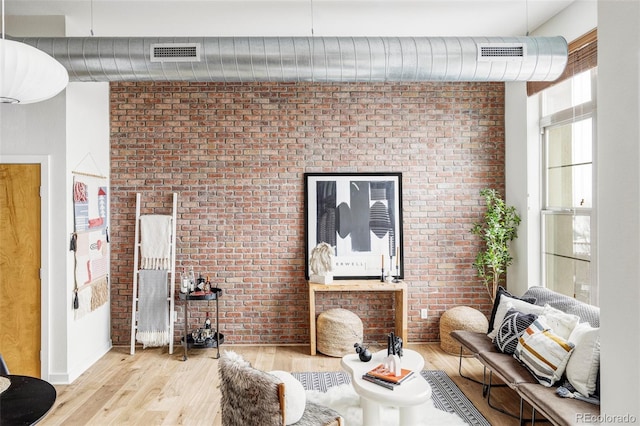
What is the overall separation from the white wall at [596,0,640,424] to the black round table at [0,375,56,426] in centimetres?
222

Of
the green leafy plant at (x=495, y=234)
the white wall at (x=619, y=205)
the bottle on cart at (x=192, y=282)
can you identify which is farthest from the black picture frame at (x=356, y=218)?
the white wall at (x=619, y=205)

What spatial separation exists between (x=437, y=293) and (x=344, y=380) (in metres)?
1.68

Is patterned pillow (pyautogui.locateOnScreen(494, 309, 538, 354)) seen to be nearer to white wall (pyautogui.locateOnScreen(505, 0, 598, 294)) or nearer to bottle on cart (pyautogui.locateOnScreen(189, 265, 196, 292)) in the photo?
white wall (pyautogui.locateOnScreen(505, 0, 598, 294))

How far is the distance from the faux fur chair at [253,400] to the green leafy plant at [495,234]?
2912mm

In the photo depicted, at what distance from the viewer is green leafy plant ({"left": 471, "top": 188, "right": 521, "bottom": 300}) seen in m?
4.50

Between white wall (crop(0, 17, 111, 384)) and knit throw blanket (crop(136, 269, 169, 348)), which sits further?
knit throw blanket (crop(136, 269, 169, 348))

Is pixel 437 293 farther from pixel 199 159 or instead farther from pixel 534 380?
pixel 199 159

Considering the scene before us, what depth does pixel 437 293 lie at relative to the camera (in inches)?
190

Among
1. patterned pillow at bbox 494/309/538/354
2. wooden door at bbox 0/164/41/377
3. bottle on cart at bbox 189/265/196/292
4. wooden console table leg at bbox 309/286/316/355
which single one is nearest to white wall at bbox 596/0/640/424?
patterned pillow at bbox 494/309/538/354

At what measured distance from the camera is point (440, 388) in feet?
11.8

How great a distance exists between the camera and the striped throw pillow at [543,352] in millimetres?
2688

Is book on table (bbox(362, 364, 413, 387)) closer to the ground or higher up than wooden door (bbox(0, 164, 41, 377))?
closer to the ground

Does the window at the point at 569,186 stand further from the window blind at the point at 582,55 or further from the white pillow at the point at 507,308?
the white pillow at the point at 507,308

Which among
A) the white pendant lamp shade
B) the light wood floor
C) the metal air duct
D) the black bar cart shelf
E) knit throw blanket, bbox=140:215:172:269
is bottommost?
the light wood floor
